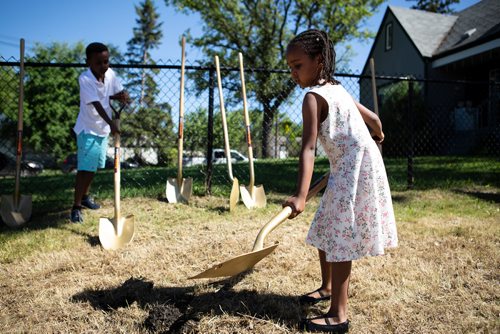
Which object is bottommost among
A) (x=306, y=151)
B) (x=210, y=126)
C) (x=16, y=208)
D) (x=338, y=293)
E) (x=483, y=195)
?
(x=338, y=293)

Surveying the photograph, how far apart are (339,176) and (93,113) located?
2.90 metres

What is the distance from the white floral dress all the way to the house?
1115 cm

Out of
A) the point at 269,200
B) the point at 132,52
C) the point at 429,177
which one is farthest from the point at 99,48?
the point at 132,52

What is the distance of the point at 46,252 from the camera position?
3021 mm

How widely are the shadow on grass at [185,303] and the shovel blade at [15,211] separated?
2.05m

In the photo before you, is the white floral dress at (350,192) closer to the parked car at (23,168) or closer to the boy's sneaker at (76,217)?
the boy's sneaker at (76,217)

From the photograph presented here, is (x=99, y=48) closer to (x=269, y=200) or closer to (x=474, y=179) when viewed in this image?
(x=269, y=200)

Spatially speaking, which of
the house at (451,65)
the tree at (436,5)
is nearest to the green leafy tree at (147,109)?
the house at (451,65)

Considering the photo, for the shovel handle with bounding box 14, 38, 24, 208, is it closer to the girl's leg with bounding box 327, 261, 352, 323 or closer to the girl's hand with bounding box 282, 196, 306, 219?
the girl's hand with bounding box 282, 196, 306, 219

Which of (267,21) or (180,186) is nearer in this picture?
(180,186)

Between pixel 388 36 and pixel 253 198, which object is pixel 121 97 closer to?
A: pixel 253 198

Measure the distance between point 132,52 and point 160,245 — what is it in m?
45.2

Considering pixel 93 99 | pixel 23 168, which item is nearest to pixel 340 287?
pixel 93 99

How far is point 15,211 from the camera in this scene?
3887 millimetres
